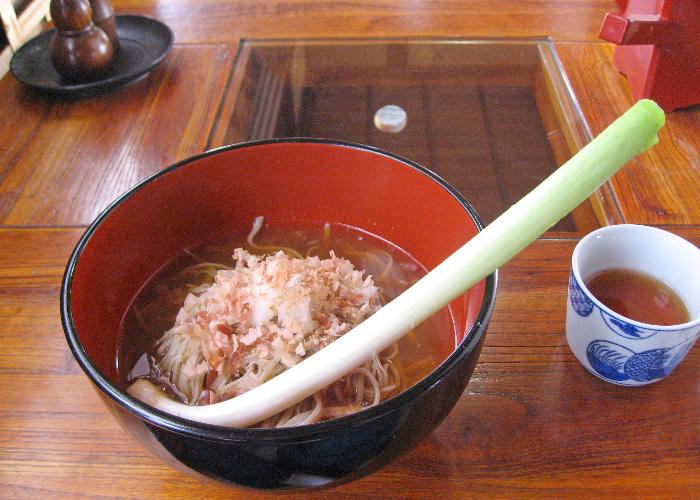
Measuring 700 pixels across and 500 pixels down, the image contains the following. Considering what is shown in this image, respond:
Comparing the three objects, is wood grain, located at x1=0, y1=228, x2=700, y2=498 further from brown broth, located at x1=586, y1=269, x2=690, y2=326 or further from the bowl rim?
the bowl rim

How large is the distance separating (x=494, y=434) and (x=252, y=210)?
0.45 metres

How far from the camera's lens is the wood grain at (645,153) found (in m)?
0.99

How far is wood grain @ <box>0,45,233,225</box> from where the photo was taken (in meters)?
1.06

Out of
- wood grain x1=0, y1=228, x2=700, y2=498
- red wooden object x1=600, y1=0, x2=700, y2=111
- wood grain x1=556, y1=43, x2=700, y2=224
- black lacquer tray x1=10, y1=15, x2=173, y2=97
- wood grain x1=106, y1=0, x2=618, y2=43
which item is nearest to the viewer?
wood grain x1=0, y1=228, x2=700, y2=498

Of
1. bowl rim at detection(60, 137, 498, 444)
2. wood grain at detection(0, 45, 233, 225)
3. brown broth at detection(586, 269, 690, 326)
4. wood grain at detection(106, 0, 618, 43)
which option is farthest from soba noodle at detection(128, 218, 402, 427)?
wood grain at detection(106, 0, 618, 43)

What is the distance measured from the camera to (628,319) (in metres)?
0.67

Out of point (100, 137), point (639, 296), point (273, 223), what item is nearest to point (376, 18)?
point (100, 137)

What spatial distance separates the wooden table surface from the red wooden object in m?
0.04

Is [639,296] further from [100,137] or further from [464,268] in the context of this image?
[100,137]

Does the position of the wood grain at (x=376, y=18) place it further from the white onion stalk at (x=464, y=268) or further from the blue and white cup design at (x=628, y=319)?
the white onion stalk at (x=464, y=268)

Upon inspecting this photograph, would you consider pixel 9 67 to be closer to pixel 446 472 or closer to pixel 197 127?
pixel 197 127

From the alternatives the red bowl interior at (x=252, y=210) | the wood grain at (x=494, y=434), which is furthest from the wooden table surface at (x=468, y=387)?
the red bowl interior at (x=252, y=210)

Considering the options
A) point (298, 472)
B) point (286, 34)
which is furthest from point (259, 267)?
point (286, 34)

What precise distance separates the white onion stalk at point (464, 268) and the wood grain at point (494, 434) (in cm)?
11
